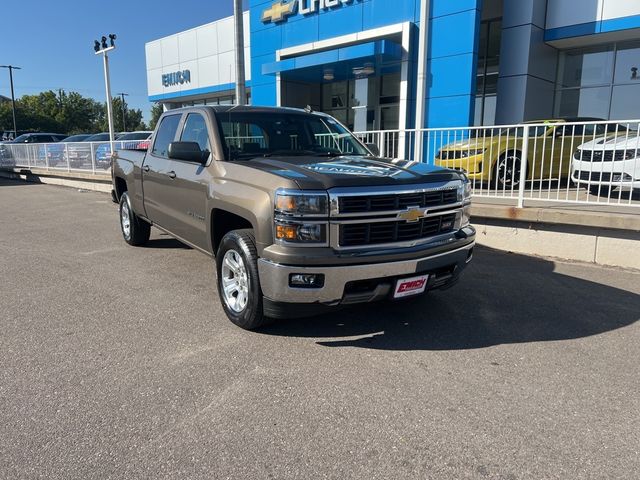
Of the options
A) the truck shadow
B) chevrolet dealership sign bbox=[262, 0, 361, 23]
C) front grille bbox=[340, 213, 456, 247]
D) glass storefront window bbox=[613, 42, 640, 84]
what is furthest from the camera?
chevrolet dealership sign bbox=[262, 0, 361, 23]

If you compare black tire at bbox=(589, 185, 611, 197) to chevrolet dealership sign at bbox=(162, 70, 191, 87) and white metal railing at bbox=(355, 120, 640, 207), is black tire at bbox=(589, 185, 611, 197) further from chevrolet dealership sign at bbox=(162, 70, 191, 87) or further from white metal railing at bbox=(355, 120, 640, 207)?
chevrolet dealership sign at bbox=(162, 70, 191, 87)

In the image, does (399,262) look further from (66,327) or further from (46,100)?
(46,100)

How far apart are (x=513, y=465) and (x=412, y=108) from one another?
46.2 ft

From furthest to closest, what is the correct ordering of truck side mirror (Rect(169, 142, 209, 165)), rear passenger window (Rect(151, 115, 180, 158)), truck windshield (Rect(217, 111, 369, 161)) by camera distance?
rear passenger window (Rect(151, 115, 180, 158)) < truck windshield (Rect(217, 111, 369, 161)) < truck side mirror (Rect(169, 142, 209, 165))

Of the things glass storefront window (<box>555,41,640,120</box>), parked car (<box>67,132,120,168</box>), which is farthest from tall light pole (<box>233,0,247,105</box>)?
glass storefront window (<box>555,41,640,120</box>)

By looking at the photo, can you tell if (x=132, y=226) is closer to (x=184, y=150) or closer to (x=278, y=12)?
(x=184, y=150)

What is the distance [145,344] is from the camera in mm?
3846

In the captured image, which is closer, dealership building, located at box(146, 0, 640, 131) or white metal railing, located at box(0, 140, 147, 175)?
dealership building, located at box(146, 0, 640, 131)

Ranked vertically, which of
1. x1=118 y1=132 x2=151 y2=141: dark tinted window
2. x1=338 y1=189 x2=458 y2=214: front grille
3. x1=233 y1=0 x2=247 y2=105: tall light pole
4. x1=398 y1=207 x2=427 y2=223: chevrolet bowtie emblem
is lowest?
x1=398 y1=207 x2=427 y2=223: chevrolet bowtie emblem

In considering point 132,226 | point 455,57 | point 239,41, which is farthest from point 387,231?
point 455,57

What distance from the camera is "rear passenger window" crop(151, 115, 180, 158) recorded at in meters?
5.58

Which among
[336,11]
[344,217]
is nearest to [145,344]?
[344,217]

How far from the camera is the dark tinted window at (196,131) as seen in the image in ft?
15.5

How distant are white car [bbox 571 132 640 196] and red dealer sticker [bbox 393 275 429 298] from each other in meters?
4.06
